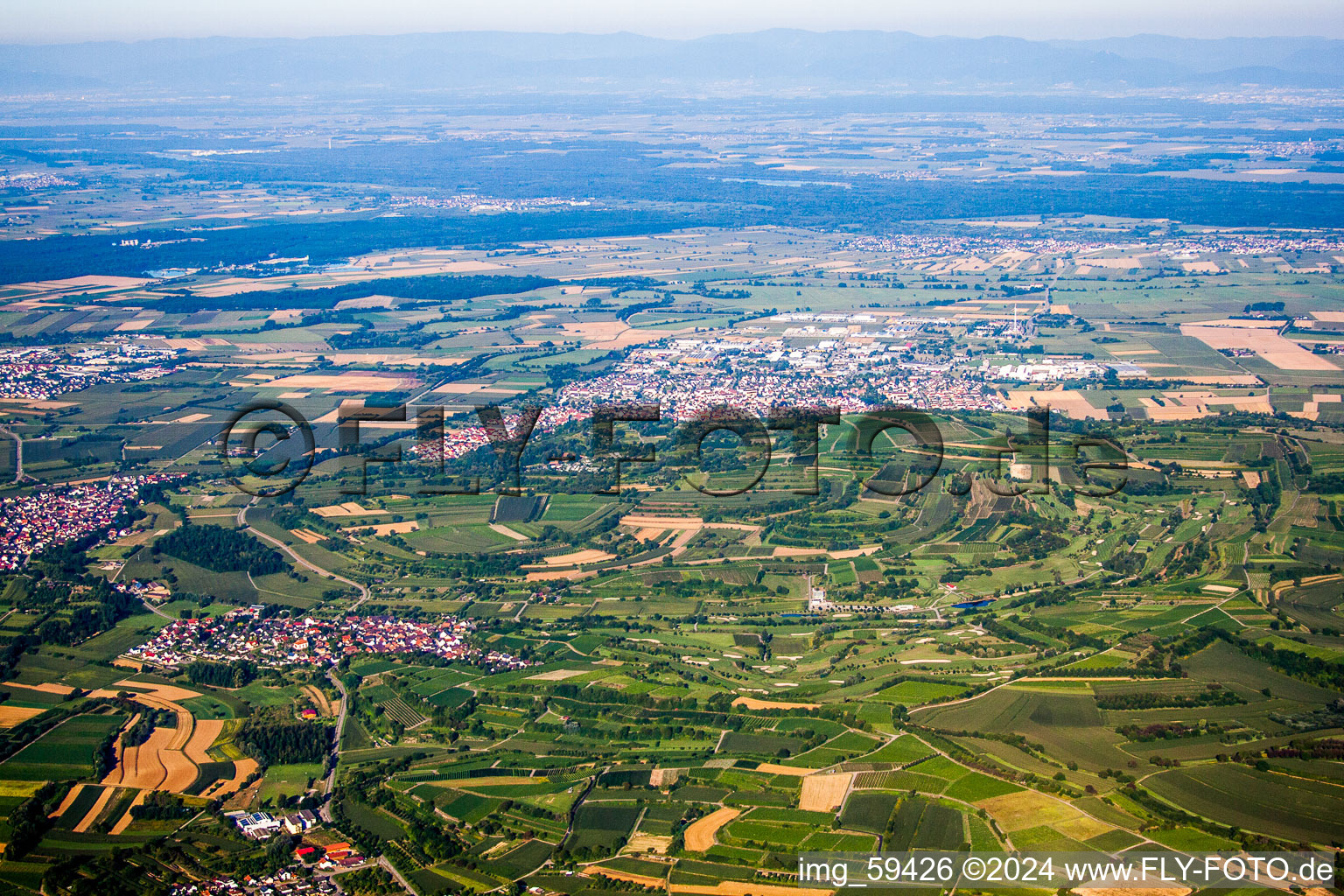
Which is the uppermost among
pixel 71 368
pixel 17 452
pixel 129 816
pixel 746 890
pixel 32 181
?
pixel 32 181

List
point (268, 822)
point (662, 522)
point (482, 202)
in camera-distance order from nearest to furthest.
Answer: point (268, 822), point (662, 522), point (482, 202)

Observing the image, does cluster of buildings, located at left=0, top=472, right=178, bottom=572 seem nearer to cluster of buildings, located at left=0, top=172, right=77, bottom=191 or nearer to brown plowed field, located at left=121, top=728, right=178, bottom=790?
brown plowed field, located at left=121, top=728, right=178, bottom=790

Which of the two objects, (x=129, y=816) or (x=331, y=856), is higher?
(x=331, y=856)

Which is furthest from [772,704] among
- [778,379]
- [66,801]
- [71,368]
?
[71,368]

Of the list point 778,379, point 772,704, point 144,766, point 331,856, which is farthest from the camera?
point 778,379

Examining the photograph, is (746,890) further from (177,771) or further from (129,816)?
(177,771)

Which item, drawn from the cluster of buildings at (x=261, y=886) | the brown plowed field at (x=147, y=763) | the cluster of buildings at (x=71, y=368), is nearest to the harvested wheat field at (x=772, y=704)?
the cluster of buildings at (x=261, y=886)

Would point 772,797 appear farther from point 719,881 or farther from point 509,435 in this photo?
point 509,435
